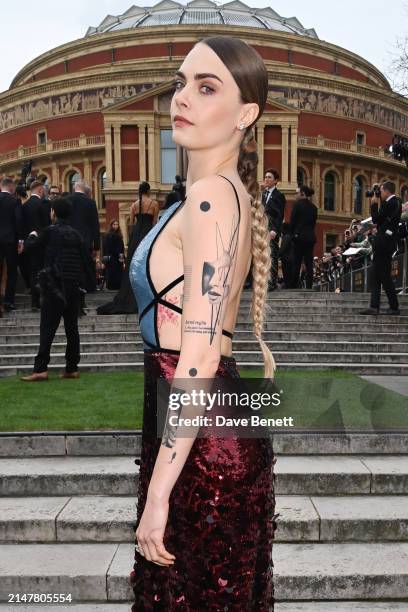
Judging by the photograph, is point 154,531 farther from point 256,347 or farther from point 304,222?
point 304,222

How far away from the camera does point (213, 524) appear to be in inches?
58.3

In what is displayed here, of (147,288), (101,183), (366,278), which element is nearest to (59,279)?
(147,288)

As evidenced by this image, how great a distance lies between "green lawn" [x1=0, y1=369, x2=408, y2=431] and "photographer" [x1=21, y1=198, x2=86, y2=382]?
56 cm

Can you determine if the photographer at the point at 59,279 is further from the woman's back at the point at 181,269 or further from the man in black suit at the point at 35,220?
the woman's back at the point at 181,269

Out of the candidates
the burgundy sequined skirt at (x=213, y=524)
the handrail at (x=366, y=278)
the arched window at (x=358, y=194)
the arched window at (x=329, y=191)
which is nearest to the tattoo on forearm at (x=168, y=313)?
the burgundy sequined skirt at (x=213, y=524)

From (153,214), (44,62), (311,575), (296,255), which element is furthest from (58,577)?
(44,62)

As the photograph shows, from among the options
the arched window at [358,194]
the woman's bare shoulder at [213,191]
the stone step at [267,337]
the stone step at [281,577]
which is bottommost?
the stone step at [281,577]

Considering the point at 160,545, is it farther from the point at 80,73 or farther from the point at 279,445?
the point at 80,73

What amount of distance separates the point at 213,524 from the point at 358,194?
5188 cm

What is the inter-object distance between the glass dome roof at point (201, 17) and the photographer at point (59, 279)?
58030 millimetres

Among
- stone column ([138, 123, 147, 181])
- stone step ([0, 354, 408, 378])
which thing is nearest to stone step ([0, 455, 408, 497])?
stone step ([0, 354, 408, 378])

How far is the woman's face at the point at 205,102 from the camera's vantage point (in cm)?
152

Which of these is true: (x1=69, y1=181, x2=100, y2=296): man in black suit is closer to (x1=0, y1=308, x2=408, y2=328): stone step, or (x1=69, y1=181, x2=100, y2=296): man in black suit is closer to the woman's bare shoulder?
(x1=0, y1=308, x2=408, y2=328): stone step

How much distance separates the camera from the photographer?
6410 millimetres
